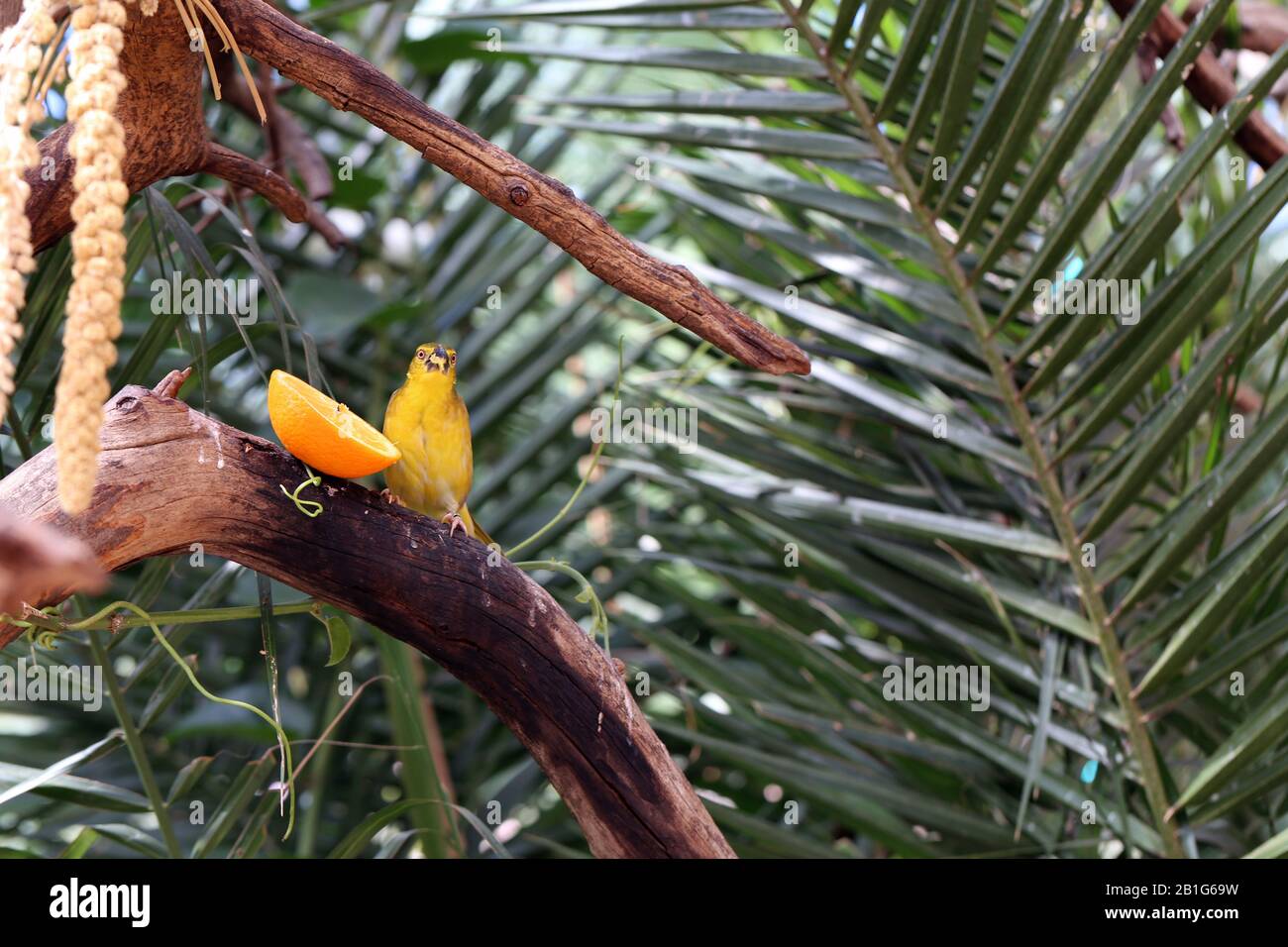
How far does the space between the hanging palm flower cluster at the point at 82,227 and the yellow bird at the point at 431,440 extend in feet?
2.44

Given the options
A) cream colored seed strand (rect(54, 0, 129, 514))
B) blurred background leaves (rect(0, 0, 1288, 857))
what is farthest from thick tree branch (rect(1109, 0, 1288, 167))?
cream colored seed strand (rect(54, 0, 129, 514))

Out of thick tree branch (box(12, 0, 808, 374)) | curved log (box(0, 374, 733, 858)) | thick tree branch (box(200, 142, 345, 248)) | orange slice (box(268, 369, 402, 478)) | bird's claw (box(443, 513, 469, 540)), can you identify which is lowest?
curved log (box(0, 374, 733, 858))

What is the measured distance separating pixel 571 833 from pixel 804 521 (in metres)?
0.79

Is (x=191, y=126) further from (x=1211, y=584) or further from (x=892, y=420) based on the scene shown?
(x=1211, y=584)

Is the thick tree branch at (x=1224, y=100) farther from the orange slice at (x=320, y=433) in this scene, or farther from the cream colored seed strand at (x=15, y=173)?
the cream colored seed strand at (x=15, y=173)

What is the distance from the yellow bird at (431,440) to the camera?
1.41m

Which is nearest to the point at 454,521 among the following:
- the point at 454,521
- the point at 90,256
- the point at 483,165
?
the point at 454,521

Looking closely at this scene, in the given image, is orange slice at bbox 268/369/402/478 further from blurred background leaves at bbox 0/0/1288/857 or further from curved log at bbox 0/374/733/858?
blurred background leaves at bbox 0/0/1288/857

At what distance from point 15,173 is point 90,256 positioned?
0.08 metres

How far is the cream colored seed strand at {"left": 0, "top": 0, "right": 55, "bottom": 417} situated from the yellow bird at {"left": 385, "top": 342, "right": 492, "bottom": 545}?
729mm

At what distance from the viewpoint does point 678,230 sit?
230cm

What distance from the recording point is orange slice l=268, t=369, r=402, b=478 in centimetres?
95

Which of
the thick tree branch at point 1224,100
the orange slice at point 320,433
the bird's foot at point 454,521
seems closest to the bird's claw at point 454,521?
the bird's foot at point 454,521
